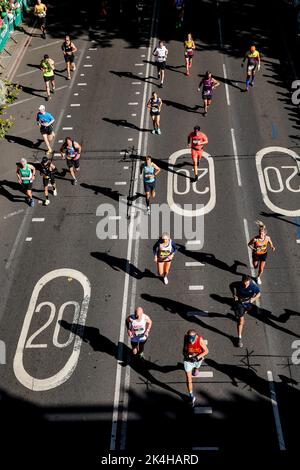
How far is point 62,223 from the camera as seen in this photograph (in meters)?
16.0

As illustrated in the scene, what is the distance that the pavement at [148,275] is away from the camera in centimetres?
1087

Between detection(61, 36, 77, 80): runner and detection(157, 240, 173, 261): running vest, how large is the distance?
14.5m

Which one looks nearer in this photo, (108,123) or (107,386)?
(107,386)

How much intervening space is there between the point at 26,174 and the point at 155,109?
20.6 ft

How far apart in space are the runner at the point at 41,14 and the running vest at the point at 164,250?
66.7 ft

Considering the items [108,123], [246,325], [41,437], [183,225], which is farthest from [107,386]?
[108,123]

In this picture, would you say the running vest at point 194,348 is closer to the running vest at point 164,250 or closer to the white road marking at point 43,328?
the running vest at point 164,250

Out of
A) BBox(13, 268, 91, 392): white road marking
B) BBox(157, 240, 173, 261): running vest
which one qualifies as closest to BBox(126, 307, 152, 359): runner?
BBox(13, 268, 91, 392): white road marking

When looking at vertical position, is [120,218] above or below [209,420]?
above

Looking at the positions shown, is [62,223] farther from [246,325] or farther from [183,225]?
[246,325]

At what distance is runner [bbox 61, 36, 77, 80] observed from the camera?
2255 centimetres

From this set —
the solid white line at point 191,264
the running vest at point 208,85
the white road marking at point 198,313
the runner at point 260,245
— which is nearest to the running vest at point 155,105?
the running vest at point 208,85

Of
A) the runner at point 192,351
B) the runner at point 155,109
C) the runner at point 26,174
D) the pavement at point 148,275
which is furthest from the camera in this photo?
the runner at point 155,109

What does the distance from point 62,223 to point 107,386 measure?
6.56m
